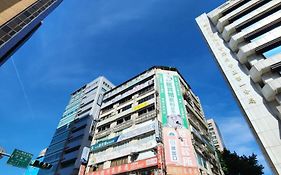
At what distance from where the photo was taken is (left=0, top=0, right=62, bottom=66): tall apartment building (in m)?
21.5

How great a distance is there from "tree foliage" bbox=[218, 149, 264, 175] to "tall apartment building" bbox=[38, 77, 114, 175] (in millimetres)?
26571

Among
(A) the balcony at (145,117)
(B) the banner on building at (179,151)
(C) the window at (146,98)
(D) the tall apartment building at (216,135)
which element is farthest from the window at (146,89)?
(D) the tall apartment building at (216,135)

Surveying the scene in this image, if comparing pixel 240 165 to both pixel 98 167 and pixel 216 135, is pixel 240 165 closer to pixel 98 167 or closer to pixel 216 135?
pixel 98 167

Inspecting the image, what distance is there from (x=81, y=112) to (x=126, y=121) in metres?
25.4

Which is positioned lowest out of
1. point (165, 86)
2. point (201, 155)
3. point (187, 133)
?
point (201, 155)

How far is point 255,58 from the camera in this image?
51.5 ft

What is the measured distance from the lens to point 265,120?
12.9 metres

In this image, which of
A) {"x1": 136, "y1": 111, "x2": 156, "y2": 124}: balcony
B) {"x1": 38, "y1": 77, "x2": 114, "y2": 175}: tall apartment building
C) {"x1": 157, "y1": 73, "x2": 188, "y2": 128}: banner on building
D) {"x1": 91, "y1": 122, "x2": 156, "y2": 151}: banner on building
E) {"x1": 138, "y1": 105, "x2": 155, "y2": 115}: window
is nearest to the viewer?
{"x1": 91, "y1": 122, "x2": 156, "y2": 151}: banner on building

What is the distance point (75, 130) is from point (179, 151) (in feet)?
111

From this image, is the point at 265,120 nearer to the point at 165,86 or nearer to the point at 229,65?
the point at 229,65

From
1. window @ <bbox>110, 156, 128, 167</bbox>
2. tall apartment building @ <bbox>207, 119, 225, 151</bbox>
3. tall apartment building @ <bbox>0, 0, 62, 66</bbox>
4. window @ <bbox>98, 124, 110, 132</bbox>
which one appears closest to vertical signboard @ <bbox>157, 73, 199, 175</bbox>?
window @ <bbox>110, 156, 128, 167</bbox>

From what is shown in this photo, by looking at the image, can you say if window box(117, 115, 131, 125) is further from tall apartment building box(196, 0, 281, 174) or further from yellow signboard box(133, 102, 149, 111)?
tall apartment building box(196, 0, 281, 174)

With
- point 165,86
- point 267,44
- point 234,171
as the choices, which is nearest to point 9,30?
point 165,86

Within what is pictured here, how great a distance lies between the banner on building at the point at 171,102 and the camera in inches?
964
